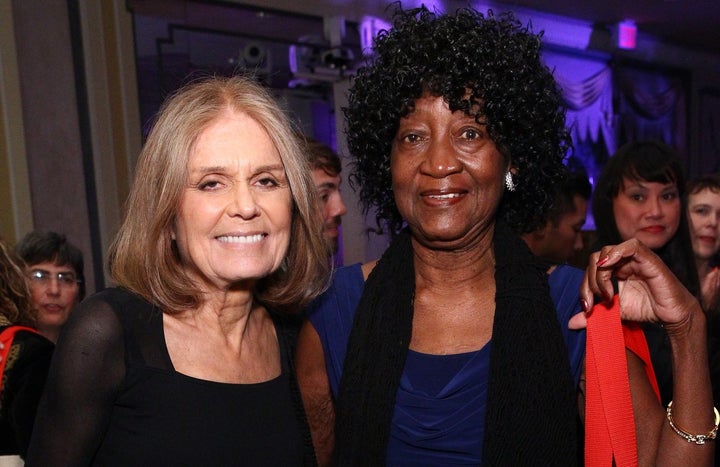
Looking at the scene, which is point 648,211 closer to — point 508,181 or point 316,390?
point 508,181

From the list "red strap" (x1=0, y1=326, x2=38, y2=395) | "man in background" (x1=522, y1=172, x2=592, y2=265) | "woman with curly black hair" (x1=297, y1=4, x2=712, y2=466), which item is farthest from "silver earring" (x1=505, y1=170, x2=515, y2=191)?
"man in background" (x1=522, y1=172, x2=592, y2=265)

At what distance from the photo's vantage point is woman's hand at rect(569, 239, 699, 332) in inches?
62.2

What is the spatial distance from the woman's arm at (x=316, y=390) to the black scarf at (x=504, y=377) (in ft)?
0.39

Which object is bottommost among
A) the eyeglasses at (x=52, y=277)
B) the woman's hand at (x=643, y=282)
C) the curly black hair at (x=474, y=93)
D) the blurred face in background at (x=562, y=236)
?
the blurred face in background at (x=562, y=236)

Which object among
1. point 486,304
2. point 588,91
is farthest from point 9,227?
point 588,91

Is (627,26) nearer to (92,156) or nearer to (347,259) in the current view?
(347,259)

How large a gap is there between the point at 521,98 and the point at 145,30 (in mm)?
4794

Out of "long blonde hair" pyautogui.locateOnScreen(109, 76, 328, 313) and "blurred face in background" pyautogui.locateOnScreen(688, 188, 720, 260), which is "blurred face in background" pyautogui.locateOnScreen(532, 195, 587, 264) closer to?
"blurred face in background" pyautogui.locateOnScreen(688, 188, 720, 260)

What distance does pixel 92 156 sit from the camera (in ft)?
17.9

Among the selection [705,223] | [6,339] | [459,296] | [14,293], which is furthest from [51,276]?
[705,223]

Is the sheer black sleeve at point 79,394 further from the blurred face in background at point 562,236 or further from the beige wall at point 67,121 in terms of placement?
the beige wall at point 67,121

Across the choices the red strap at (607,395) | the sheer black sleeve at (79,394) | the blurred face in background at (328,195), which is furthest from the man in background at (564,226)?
the sheer black sleeve at (79,394)

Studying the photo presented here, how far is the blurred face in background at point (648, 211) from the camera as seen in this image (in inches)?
123

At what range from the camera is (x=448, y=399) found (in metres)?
1.79
